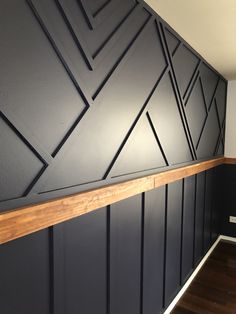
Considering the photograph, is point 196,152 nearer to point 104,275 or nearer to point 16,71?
Answer: point 104,275

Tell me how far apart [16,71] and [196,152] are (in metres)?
2.20

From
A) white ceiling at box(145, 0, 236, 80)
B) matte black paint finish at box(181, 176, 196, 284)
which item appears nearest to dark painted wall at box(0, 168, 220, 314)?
matte black paint finish at box(181, 176, 196, 284)

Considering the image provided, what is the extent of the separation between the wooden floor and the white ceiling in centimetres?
241

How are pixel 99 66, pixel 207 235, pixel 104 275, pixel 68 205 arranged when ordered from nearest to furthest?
pixel 68 205 → pixel 99 66 → pixel 104 275 → pixel 207 235

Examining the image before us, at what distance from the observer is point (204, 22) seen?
1.91m

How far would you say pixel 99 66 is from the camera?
1292 millimetres

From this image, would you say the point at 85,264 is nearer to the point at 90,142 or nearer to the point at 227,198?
the point at 90,142

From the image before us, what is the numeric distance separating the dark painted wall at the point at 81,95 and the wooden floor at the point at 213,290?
4.55 ft

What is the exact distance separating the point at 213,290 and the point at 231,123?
2313 mm

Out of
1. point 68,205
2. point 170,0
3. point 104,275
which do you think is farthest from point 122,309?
point 170,0

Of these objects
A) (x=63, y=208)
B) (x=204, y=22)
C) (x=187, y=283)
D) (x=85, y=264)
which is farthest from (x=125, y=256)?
(x=204, y=22)

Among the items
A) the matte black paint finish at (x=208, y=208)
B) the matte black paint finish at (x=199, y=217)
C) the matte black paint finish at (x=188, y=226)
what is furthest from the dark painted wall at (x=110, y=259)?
the matte black paint finish at (x=208, y=208)

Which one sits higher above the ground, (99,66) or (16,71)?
(99,66)

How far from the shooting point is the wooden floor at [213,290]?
2.36 m
